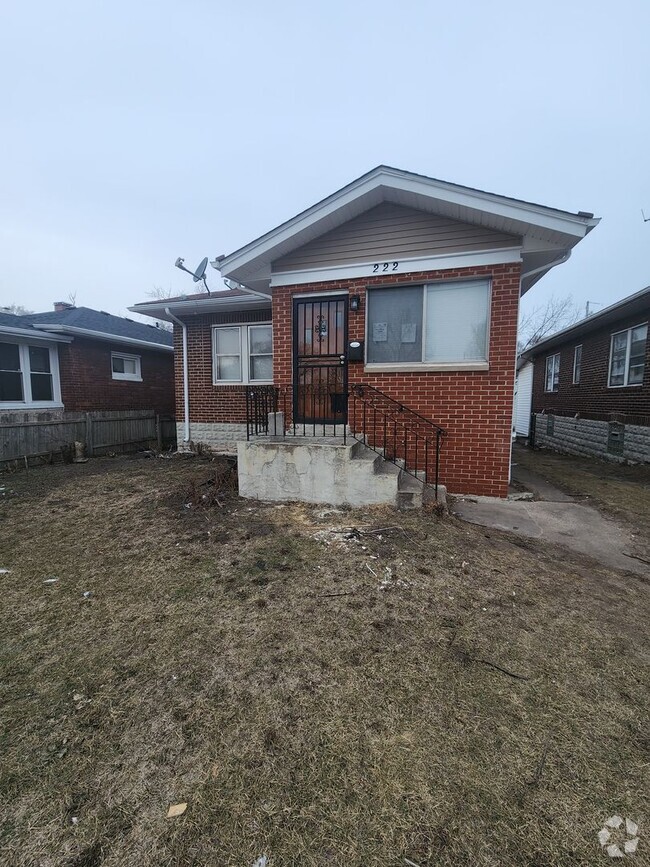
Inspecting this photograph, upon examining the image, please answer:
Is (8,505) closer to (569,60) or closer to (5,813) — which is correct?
(5,813)

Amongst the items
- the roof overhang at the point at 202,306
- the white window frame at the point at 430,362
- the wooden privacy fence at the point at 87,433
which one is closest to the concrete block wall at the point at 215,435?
the wooden privacy fence at the point at 87,433

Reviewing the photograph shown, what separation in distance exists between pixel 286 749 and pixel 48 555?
11.6 feet

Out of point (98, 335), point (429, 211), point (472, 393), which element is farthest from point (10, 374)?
point (472, 393)

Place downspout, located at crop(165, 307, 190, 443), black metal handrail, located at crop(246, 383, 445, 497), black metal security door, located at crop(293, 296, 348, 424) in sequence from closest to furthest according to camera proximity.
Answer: black metal handrail, located at crop(246, 383, 445, 497) < black metal security door, located at crop(293, 296, 348, 424) < downspout, located at crop(165, 307, 190, 443)

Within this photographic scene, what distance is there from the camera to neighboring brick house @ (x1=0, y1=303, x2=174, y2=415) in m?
9.55

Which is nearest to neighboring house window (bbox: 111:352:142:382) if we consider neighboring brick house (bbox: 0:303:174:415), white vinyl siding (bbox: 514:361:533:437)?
neighboring brick house (bbox: 0:303:174:415)

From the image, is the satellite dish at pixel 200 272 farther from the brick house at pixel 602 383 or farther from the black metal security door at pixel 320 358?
the brick house at pixel 602 383

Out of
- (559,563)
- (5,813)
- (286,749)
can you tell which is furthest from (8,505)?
(559,563)

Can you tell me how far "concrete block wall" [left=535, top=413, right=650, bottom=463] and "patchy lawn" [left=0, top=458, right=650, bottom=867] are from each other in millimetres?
7315

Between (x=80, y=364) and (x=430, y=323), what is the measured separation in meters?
9.78

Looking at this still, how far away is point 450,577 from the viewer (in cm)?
337

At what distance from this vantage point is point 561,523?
493 centimetres

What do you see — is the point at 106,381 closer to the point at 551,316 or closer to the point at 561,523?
the point at 561,523

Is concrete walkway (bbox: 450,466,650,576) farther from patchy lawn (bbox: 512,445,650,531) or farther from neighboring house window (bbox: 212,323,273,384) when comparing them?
neighboring house window (bbox: 212,323,273,384)
